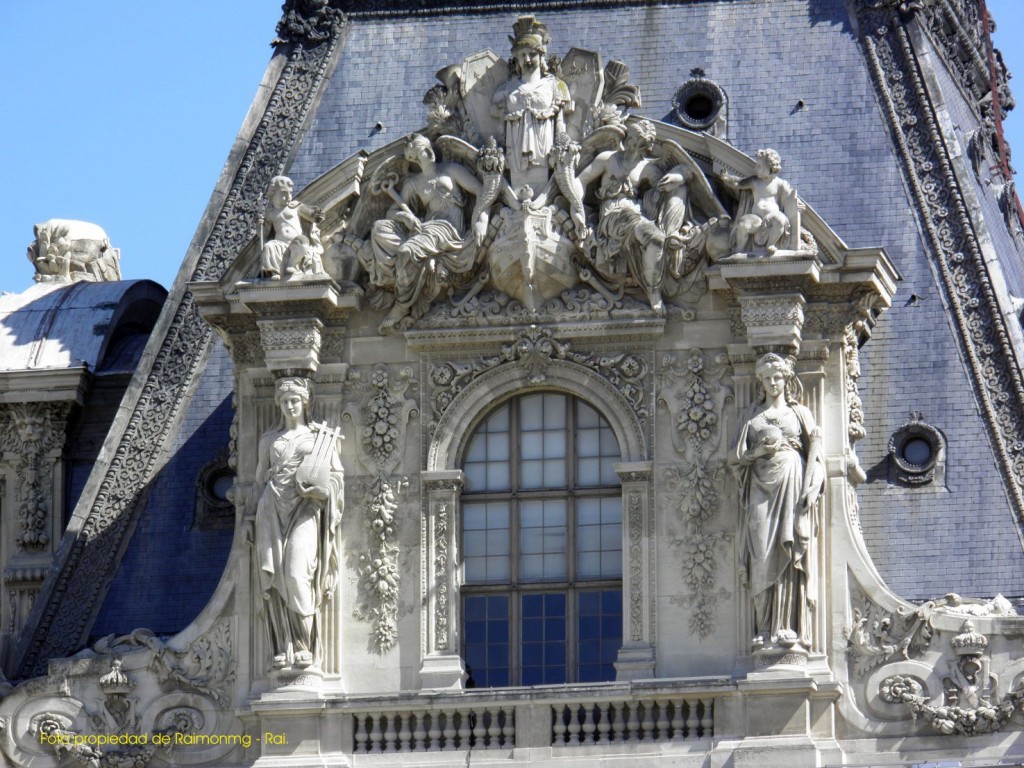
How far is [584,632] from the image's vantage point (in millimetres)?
39375

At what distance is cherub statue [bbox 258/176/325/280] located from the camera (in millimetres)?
40062

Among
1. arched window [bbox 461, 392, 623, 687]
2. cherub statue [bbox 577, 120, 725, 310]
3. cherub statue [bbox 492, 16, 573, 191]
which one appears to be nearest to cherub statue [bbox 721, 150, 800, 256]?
cherub statue [bbox 577, 120, 725, 310]

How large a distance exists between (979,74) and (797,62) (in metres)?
3.14

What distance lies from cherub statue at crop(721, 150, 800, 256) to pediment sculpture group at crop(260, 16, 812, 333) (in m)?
0.01

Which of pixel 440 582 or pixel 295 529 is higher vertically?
pixel 295 529

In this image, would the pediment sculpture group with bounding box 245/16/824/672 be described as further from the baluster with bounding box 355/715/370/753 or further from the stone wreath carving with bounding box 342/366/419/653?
the baluster with bounding box 355/715/370/753

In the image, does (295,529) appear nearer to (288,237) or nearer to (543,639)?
(543,639)

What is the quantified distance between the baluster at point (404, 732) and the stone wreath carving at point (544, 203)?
13.7 feet

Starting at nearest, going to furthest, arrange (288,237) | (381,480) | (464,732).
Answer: (464,732) → (381,480) → (288,237)

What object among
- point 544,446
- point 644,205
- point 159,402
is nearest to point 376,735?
point 544,446

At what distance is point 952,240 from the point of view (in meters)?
41.6

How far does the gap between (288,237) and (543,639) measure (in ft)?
16.5

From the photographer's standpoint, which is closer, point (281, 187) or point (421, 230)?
point (421, 230)

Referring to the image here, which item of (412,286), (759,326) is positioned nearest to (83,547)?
(412,286)
